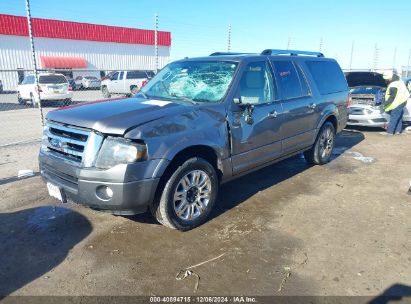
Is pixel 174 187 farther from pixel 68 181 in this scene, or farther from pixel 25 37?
pixel 25 37

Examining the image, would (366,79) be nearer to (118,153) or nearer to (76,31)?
(118,153)

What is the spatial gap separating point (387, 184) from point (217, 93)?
3213mm

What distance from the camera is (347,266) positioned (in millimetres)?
3084

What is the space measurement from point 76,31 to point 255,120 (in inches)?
1477

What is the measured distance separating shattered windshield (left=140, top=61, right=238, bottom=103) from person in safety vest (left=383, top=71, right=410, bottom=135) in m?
6.52

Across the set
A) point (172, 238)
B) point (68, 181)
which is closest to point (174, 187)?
point (172, 238)

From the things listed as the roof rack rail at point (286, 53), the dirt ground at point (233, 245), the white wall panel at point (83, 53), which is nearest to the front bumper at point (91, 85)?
the white wall panel at point (83, 53)

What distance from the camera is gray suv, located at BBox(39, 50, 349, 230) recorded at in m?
3.16

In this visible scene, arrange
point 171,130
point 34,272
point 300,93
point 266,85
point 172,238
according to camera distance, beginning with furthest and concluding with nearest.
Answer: point 300,93 < point 266,85 < point 172,238 < point 171,130 < point 34,272

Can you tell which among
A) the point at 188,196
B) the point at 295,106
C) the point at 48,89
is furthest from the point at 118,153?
the point at 48,89

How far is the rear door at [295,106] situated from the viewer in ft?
15.8

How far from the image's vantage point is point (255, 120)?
4.24m

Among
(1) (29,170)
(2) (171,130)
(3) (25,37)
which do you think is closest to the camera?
(2) (171,130)

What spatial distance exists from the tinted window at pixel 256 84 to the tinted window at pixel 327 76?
54.7 inches
